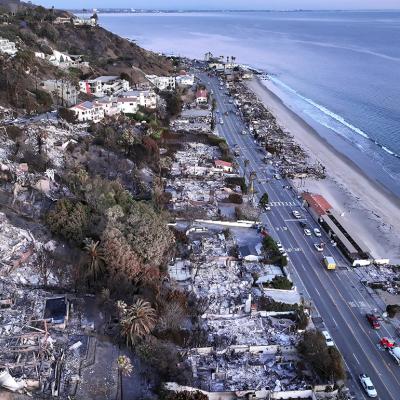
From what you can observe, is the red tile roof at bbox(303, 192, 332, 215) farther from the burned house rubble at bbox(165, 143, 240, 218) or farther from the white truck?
the white truck

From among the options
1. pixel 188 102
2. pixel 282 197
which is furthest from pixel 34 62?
pixel 282 197

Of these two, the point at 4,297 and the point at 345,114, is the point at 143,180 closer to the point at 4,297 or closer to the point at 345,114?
the point at 4,297

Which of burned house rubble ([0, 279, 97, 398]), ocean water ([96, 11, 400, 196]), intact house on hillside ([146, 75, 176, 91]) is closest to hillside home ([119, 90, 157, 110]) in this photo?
intact house on hillside ([146, 75, 176, 91])

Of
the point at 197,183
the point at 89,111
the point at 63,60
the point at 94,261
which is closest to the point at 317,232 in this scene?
the point at 197,183

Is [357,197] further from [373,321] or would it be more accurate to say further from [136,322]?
[136,322]

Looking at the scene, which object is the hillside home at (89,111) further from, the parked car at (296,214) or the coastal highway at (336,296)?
the parked car at (296,214)

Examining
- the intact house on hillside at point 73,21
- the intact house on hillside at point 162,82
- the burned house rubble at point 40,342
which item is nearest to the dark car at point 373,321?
the burned house rubble at point 40,342
